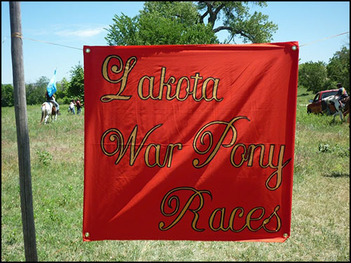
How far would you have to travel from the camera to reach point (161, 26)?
1159 cm

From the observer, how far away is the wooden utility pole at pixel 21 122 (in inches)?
139

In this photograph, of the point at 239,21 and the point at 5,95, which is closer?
the point at 5,95

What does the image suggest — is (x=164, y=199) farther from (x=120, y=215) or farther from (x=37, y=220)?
(x=37, y=220)

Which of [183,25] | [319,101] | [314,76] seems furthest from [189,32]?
[314,76]

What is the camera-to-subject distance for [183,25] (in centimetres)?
1655

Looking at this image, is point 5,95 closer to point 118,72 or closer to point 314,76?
point 118,72

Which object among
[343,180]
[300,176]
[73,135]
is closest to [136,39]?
[73,135]

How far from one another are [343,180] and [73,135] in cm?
1088

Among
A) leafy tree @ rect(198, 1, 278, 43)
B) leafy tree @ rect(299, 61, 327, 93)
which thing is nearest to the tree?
leafy tree @ rect(198, 1, 278, 43)

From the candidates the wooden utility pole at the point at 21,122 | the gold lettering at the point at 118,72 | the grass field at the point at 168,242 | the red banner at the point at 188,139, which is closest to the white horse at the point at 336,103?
the grass field at the point at 168,242

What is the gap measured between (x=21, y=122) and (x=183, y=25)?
1405cm

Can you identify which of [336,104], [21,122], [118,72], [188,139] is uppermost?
[118,72]

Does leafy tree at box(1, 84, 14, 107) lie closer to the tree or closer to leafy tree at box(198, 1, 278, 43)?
the tree

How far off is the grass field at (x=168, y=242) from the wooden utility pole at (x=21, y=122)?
1.32m
